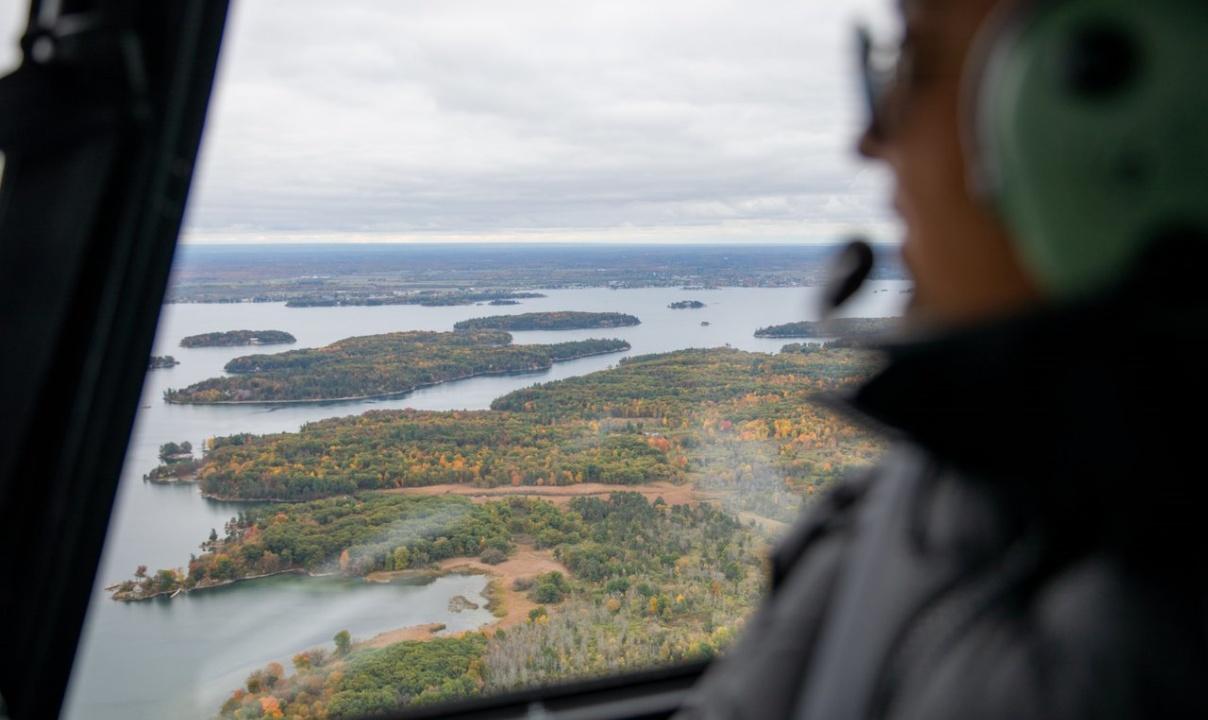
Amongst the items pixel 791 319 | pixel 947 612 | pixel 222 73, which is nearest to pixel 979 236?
pixel 947 612

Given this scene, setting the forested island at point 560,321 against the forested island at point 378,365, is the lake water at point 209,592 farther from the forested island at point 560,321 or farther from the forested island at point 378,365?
the forested island at point 560,321

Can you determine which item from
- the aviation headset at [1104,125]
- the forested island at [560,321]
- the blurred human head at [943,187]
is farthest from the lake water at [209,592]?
the aviation headset at [1104,125]

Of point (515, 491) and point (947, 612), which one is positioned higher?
point (947, 612)

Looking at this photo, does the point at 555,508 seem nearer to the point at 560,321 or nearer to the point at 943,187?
the point at 560,321

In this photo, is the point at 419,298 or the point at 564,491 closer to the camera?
the point at 564,491

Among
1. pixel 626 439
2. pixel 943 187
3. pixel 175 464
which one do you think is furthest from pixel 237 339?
pixel 943 187

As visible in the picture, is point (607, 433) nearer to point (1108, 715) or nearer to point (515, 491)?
point (515, 491)

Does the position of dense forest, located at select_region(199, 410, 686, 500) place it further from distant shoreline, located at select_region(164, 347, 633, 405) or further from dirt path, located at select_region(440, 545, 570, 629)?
dirt path, located at select_region(440, 545, 570, 629)
